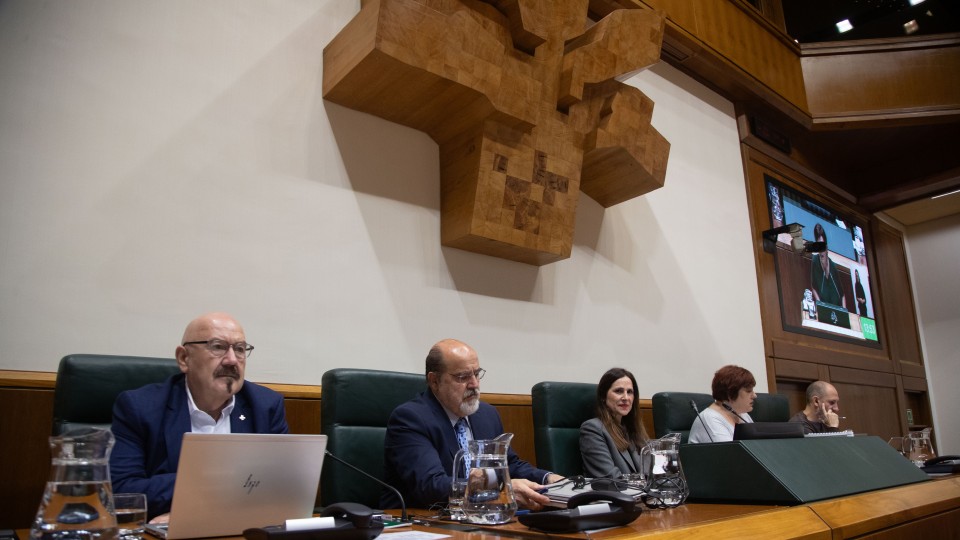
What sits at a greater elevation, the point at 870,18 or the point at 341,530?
the point at 870,18

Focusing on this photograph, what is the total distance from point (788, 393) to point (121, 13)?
4.38 metres

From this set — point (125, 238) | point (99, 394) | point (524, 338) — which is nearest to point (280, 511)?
point (99, 394)

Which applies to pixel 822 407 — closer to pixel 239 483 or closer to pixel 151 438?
pixel 151 438

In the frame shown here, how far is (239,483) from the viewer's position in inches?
39.6

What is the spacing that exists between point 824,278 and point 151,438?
201 inches

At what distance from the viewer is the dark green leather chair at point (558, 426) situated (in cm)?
239

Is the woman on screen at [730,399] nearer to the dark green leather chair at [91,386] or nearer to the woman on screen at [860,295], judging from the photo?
the dark green leather chair at [91,386]

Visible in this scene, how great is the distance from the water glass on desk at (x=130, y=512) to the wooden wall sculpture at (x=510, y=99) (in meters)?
1.63

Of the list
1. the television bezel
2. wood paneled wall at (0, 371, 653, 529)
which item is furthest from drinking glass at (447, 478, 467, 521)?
the television bezel

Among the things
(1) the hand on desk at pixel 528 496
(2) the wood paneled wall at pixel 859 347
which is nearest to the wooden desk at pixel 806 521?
(1) the hand on desk at pixel 528 496

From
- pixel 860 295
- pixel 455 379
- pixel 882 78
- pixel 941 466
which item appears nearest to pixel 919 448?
pixel 941 466

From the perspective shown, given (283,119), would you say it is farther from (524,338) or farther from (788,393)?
(788,393)

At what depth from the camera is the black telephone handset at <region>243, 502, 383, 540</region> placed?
32.9 inches

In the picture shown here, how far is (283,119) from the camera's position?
7.93 feet
